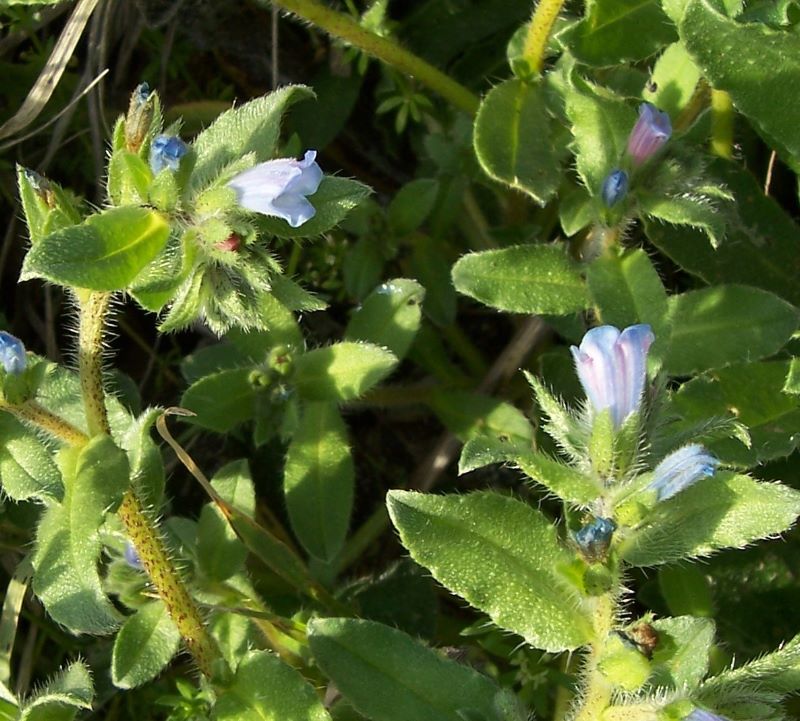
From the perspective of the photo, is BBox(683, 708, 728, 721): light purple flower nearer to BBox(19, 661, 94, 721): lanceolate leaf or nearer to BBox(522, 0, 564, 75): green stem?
BBox(19, 661, 94, 721): lanceolate leaf

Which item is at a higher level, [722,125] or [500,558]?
[722,125]

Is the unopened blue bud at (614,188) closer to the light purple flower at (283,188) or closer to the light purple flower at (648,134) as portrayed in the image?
the light purple flower at (648,134)

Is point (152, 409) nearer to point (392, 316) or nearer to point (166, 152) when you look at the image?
point (166, 152)

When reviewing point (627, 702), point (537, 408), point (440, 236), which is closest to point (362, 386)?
point (537, 408)

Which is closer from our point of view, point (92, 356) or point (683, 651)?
point (683, 651)

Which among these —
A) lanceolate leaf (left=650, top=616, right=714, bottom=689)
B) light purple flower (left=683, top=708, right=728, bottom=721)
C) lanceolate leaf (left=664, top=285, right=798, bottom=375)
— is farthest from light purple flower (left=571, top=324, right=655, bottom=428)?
lanceolate leaf (left=664, top=285, right=798, bottom=375)

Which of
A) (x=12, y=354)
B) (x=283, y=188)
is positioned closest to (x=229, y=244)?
(x=283, y=188)

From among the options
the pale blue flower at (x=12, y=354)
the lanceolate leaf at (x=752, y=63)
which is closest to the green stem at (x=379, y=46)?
the lanceolate leaf at (x=752, y=63)
